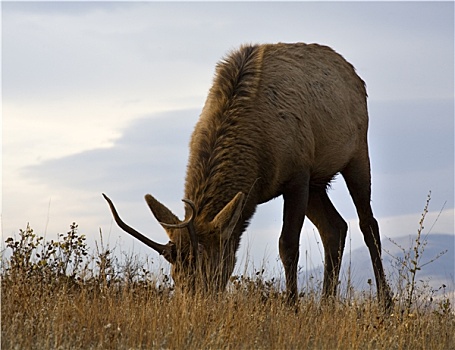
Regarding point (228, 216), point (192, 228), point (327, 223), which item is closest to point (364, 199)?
point (327, 223)

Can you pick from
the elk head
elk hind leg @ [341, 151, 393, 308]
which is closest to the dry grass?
the elk head

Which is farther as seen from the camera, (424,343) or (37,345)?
(424,343)

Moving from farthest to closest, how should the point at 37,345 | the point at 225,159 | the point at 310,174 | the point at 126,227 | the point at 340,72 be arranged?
the point at 340,72
the point at 310,174
the point at 225,159
the point at 126,227
the point at 37,345

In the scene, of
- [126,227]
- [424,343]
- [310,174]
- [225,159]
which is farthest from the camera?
[310,174]

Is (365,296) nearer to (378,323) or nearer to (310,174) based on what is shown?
(378,323)

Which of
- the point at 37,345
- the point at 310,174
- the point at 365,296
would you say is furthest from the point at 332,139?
the point at 37,345

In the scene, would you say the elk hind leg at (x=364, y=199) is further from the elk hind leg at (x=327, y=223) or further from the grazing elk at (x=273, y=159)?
the elk hind leg at (x=327, y=223)

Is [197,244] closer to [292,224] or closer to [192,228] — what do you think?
[192,228]

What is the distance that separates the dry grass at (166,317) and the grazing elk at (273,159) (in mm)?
444

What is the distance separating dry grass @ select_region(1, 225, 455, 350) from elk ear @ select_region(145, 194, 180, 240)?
597 mm

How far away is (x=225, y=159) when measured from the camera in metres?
9.28

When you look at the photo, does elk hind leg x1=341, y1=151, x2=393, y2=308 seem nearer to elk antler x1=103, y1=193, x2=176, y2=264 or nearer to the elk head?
the elk head

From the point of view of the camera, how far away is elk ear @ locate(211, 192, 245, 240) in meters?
8.59

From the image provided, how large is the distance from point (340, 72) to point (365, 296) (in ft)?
11.8
